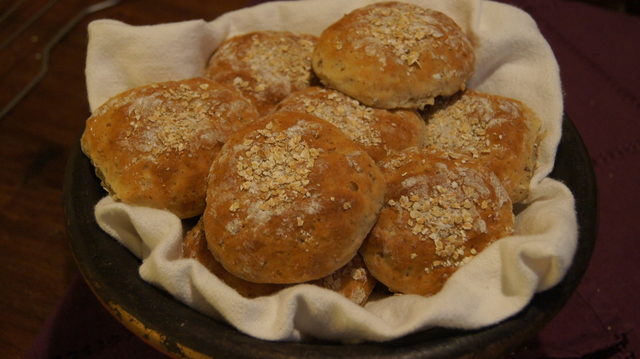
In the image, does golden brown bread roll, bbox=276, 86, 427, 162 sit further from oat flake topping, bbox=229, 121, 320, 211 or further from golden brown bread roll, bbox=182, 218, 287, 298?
golden brown bread roll, bbox=182, 218, 287, 298

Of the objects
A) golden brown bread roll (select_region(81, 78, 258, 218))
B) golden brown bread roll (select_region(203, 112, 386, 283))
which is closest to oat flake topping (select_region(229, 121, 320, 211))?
golden brown bread roll (select_region(203, 112, 386, 283))

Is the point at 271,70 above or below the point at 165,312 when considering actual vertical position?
above

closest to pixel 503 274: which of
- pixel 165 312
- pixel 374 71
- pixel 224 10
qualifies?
pixel 374 71

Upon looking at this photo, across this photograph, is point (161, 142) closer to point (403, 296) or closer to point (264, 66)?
point (264, 66)

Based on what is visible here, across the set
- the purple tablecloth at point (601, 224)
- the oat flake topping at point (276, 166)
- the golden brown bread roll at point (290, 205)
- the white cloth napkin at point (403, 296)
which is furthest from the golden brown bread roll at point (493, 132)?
the purple tablecloth at point (601, 224)

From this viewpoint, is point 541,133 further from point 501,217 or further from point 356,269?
point 356,269

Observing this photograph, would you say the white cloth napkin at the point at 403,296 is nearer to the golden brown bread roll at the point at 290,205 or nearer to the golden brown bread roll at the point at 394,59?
the golden brown bread roll at the point at 290,205
